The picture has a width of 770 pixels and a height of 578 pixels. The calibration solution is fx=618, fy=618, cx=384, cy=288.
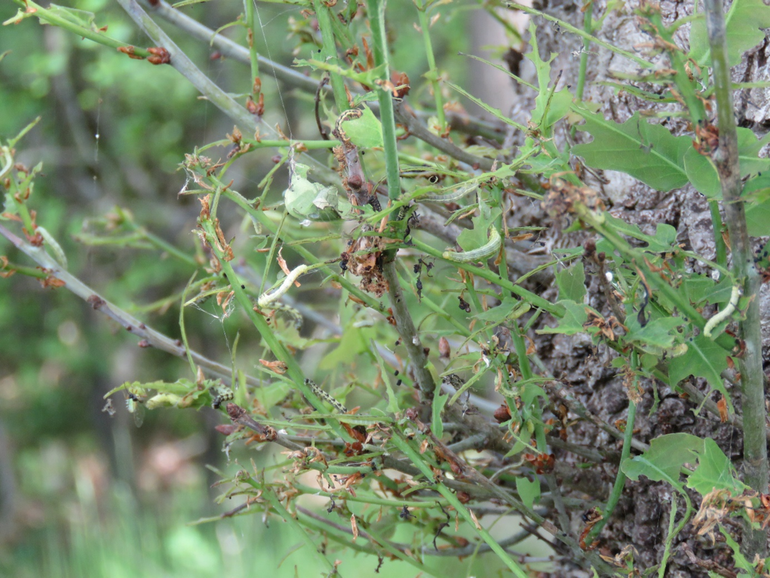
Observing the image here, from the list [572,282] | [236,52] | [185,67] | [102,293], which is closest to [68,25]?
[185,67]

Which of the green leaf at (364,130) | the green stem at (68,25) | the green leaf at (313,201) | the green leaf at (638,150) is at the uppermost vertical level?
the green stem at (68,25)

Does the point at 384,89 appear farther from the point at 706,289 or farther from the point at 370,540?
the point at 370,540

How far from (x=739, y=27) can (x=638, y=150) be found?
52 millimetres

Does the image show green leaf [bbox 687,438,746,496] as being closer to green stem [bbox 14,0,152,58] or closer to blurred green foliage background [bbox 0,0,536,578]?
green stem [bbox 14,0,152,58]

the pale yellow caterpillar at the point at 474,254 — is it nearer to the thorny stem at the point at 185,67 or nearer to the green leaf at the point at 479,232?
the green leaf at the point at 479,232

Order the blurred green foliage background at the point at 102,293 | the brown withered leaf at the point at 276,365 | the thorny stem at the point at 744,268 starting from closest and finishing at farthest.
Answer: the thorny stem at the point at 744,268, the brown withered leaf at the point at 276,365, the blurred green foliage background at the point at 102,293

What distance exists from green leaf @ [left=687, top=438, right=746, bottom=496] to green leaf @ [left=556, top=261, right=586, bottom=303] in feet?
0.24

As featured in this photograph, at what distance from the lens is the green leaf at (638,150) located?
221mm

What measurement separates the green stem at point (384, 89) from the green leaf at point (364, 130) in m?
0.02

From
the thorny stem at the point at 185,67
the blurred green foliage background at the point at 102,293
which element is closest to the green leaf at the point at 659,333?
the thorny stem at the point at 185,67

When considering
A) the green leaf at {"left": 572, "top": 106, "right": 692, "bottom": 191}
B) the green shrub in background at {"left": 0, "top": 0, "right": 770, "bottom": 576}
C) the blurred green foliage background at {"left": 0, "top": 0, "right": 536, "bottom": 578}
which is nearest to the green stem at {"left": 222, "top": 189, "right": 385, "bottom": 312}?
the green shrub in background at {"left": 0, "top": 0, "right": 770, "bottom": 576}

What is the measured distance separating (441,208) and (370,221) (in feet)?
0.65

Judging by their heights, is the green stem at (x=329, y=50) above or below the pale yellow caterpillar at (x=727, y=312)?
above

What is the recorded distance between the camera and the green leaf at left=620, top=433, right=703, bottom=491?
25cm
